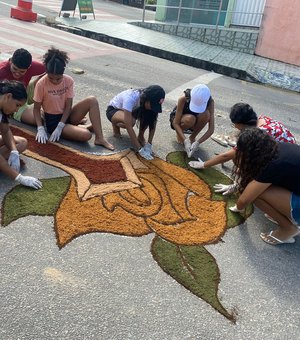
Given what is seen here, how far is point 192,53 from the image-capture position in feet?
35.1

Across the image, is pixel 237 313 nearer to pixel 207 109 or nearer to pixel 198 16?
pixel 207 109

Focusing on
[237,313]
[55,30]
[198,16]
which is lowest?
[237,313]

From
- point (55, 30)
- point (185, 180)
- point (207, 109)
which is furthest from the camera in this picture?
point (55, 30)

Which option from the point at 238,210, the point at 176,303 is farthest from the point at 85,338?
the point at 238,210

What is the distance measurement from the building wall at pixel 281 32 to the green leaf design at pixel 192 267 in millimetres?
10191

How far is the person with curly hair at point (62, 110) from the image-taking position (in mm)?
4129

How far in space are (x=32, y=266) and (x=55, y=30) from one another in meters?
10.0

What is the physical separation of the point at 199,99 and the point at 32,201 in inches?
83.9

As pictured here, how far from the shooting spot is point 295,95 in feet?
30.9

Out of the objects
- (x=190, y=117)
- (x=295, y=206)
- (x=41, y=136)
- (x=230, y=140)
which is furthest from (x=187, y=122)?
(x=295, y=206)

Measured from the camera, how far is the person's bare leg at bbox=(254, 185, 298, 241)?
317 centimetres

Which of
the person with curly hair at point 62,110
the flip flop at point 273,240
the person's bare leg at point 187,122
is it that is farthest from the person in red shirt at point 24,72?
the flip flop at point 273,240

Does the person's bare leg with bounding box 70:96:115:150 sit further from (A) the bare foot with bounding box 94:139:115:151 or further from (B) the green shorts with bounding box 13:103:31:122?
(B) the green shorts with bounding box 13:103:31:122

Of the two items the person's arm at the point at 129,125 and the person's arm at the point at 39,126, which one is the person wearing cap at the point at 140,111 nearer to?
the person's arm at the point at 129,125
